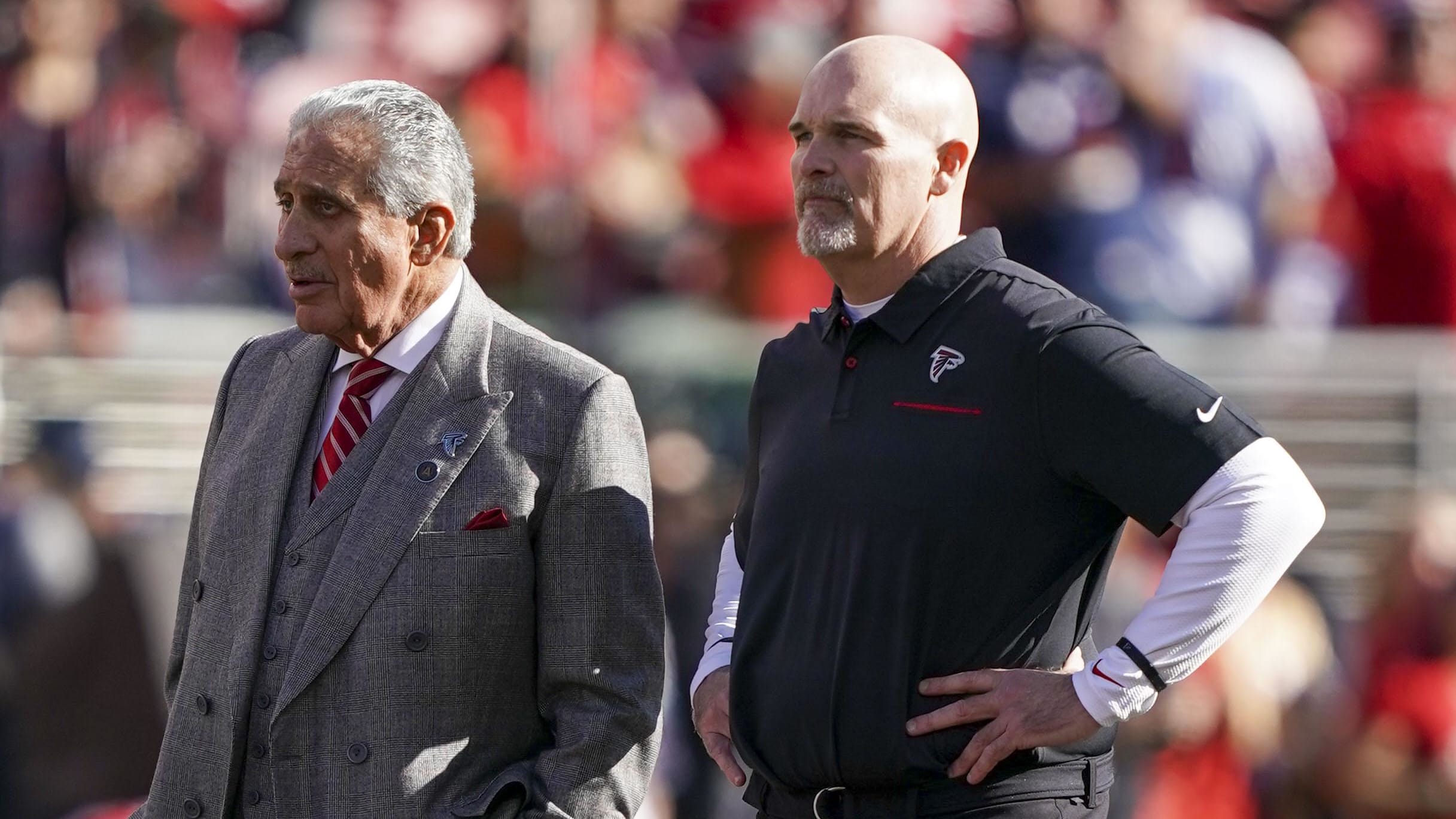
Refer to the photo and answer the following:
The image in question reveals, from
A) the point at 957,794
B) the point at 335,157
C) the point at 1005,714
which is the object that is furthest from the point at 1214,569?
the point at 335,157

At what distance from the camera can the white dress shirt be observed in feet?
10.3

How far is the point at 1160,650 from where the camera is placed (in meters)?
2.75

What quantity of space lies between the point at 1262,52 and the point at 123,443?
470 centimetres

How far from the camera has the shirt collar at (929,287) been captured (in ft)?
9.78

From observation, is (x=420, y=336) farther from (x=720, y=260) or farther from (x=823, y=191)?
(x=720, y=260)

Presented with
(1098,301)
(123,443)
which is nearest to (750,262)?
(1098,301)

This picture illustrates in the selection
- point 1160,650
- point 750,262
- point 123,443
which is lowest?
point 123,443

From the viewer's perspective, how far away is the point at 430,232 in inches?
122

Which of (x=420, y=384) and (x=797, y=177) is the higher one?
(x=797, y=177)

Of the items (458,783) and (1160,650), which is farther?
(458,783)

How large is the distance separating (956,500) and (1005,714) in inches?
12.1

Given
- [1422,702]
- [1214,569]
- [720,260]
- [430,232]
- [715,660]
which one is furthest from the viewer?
[720,260]

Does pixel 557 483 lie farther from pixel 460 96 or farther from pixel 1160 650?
pixel 460 96

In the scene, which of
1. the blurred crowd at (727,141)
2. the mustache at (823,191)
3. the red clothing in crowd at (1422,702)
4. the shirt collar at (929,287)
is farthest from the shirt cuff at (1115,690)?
the blurred crowd at (727,141)
